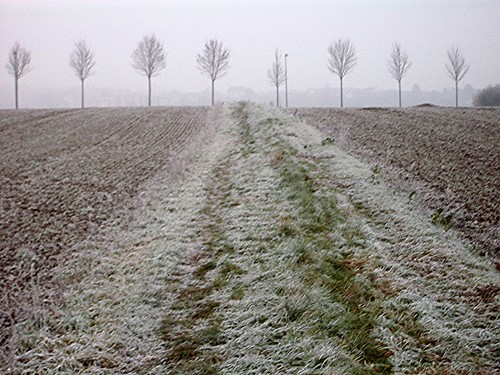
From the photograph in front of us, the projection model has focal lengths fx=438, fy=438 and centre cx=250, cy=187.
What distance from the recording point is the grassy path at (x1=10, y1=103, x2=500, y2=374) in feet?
16.0

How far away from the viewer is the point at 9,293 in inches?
245

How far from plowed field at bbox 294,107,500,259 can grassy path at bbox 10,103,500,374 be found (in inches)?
32.1

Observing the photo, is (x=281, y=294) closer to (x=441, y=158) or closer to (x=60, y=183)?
(x=60, y=183)

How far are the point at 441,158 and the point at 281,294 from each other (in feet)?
34.2

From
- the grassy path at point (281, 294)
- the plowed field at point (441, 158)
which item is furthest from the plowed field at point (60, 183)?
the plowed field at point (441, 158)

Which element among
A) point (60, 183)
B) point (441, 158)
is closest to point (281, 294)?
point (60, 183)

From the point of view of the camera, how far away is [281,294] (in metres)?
6.06

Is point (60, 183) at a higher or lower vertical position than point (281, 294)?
higher

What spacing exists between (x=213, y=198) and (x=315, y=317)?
5566mm

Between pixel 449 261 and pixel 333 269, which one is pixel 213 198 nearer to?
pixel 333 269

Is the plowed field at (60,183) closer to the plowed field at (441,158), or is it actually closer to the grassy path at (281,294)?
the grassy path at (281,294)

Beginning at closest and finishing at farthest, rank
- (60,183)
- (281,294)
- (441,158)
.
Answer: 1. (281,294)
2. (60,183)
3. (441,158)

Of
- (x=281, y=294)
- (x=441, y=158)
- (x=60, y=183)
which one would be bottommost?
(x=281, y=294)

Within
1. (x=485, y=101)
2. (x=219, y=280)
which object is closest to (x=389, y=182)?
(x=219, y=280)
